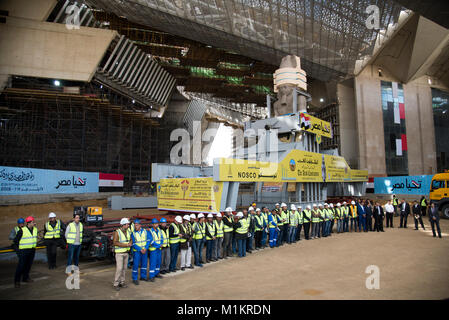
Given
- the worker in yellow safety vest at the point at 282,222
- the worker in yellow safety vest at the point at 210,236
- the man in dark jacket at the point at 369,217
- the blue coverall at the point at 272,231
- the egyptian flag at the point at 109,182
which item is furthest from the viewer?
the egyptian flag at the point at 109,182

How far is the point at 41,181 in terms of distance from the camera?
22656 millimetres

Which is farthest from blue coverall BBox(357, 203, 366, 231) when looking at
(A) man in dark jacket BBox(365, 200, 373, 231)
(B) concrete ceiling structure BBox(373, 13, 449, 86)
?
(B) concrete ceiling structure BBox(373, 13, 449, 86)

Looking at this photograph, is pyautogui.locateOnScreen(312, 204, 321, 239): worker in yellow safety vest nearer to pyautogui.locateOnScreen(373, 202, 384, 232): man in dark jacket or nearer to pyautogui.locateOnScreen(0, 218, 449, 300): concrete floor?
pyautogui.locateOnScreen(0, 218, 449, 300): concrete floor

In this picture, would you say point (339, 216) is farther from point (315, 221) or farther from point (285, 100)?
point (285, 100)

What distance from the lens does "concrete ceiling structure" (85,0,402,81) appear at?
2809 centimetres

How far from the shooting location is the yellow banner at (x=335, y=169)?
20294 mm

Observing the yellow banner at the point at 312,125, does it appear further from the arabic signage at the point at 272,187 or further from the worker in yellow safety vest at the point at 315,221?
the worker in yellow safety vest at the point at 315,221

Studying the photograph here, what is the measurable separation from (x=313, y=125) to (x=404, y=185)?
45.3ft

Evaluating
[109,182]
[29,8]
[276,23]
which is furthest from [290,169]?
[29,8]

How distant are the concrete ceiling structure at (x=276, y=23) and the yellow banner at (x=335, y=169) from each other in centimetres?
1550

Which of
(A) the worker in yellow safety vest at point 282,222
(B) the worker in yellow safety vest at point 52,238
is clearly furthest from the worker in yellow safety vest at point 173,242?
(A) the worker in yellow safety vest at point 282,222

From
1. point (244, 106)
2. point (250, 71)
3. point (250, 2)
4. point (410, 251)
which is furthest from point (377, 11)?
point (244, 106)

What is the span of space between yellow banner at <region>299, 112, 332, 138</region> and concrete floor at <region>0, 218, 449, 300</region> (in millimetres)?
10074
